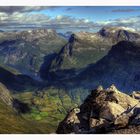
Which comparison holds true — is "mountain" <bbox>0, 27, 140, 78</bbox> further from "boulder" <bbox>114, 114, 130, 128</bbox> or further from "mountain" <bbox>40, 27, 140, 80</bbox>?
"boulder" <bbox>114, 114, 130, 128</bbox>

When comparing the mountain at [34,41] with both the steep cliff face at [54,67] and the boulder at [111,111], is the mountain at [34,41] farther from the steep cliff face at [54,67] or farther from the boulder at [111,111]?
the boulder at [111,111]

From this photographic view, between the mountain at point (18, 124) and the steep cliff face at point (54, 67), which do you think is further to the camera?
the steep cliff face at point (54, 67)

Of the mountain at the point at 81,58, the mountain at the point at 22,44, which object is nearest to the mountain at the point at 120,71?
the mountain at the point at 81,58

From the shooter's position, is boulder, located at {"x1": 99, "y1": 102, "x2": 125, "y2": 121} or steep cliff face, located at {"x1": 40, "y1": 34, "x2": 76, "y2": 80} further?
steep cliff face, located at {"x1": 40, "y1": 34, "x2": 76, "y2": 80}

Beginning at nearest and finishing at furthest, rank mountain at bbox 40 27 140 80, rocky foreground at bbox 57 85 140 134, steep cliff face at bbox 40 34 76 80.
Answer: rocky foreground at bbox 57 85 140 134 → mountain at bbox 40 27 140 80 → steep cliff face at bbox 40 34 76 80

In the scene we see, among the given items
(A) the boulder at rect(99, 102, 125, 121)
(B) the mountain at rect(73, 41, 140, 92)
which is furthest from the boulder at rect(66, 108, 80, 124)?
(B) the mountain at rect(73, 41, 140, 92)

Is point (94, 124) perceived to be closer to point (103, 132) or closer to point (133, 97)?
point (103, 132)

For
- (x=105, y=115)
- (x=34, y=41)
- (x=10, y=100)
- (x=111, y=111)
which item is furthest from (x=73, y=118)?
(x=34, y=41)

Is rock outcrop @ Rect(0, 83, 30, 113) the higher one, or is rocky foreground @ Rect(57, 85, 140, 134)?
rocky foreground @ Rect(57, 85, 140, 134)

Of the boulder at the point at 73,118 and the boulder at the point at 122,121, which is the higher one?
the boulder at the point at 122,121
